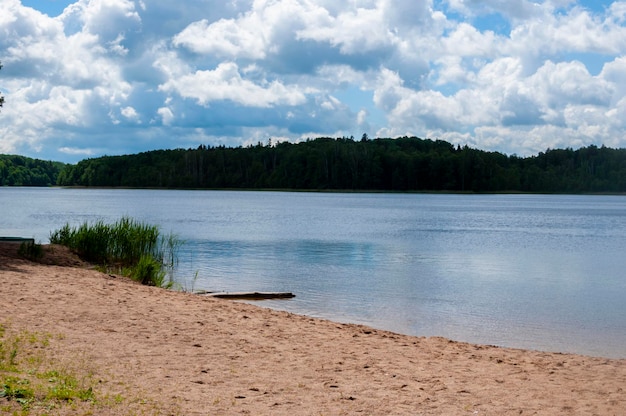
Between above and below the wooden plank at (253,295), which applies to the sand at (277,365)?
above

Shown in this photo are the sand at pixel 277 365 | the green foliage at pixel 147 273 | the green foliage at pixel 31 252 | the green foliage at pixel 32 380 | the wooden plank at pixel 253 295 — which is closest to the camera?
the green foliage at pixel 32 380

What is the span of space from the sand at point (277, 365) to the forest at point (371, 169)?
132 m

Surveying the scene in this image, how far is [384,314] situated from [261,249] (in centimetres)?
1562

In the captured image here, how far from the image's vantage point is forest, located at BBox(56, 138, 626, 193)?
148 metres

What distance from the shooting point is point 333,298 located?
17.9 m

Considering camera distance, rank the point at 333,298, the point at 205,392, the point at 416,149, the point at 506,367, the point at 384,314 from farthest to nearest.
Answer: the point at 416,149 → the point at 333,298 → the point at 384,314 → the point at 506,367 → the point at 205,392

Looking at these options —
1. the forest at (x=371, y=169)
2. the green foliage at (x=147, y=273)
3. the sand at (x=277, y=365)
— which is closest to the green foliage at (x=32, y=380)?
the sand at (x=277, y=365)

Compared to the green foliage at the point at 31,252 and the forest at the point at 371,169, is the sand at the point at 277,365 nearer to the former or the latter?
the green foliage at the point at 31,252

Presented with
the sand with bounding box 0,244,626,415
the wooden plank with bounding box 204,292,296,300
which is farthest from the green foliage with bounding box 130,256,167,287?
the sand with bounding box 0,244,626,415

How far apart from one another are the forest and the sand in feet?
433

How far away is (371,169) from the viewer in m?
150

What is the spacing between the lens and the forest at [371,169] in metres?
148

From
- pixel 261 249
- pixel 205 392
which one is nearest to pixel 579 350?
pixel 205 392

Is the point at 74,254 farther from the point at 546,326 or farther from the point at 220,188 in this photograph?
the point at 220,188
